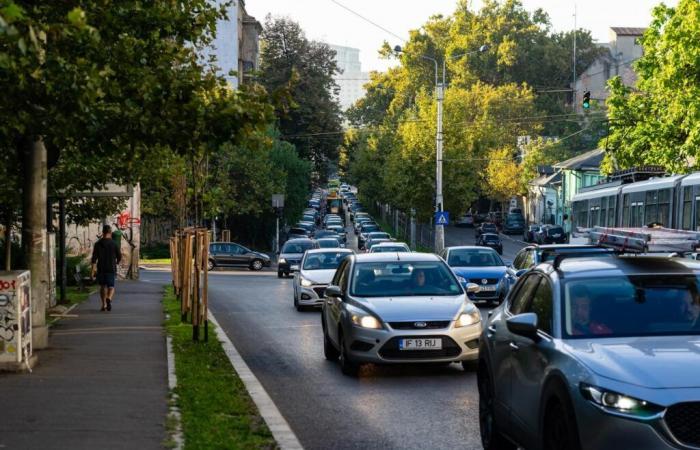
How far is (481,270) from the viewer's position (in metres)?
28.7

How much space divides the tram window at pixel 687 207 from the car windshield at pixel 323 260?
8.15 metres

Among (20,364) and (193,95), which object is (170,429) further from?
(193,95)

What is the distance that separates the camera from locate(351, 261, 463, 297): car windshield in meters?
15.8

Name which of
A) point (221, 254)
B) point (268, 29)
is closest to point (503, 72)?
point (268, 29)

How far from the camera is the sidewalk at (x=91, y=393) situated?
9.65m

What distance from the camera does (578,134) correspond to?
112m

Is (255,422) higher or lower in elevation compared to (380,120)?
lower

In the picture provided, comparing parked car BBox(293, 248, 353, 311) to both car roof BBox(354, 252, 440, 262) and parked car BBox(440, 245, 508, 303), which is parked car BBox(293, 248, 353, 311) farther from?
car roof BBox(354, 252, 440, 262)

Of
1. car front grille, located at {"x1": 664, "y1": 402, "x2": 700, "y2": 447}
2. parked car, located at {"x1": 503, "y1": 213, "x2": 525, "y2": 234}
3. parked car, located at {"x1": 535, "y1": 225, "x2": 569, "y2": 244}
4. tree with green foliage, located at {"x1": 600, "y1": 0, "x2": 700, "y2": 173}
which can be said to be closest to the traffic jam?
car front grille, located at {"x1": 664, "y1": 402, "x2": 700, "y2": 447}

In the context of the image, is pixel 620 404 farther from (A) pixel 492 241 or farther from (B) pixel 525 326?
(A) pixel 492 241

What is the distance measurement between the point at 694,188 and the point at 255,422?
60.7ft

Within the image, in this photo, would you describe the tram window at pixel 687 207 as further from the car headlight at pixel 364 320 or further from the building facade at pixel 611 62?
the building facade at pixel 611 62

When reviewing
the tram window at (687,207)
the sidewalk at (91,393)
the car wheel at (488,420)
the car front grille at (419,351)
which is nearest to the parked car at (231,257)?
the tram window at (687,207)

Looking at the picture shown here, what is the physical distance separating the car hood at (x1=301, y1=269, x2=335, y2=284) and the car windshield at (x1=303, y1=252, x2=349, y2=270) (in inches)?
39.0
